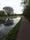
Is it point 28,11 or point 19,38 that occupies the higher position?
point 28,11

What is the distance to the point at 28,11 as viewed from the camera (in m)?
1.24

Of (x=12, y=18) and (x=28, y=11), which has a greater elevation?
(x=28, y=11)

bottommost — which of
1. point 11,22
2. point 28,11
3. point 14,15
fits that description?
point 11,22

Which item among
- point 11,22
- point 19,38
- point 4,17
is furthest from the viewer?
point 11,22

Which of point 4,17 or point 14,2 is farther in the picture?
point 14,2

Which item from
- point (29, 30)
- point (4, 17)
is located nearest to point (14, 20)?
point (4, 17)

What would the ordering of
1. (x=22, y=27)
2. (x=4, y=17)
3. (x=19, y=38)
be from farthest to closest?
(x=4, y=17)
(x=22, y=27)
(x=19, y=38)

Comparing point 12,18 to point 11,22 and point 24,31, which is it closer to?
point 11,22

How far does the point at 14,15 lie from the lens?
1824 millimetres

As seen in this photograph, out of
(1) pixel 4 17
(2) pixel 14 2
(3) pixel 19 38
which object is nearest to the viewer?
(3) pixel 19 38

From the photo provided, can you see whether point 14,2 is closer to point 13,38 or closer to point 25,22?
point 25,22

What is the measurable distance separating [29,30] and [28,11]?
23cm

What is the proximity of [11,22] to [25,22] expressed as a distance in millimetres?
637

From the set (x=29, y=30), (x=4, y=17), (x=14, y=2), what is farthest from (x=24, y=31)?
(x=14, y=2)
